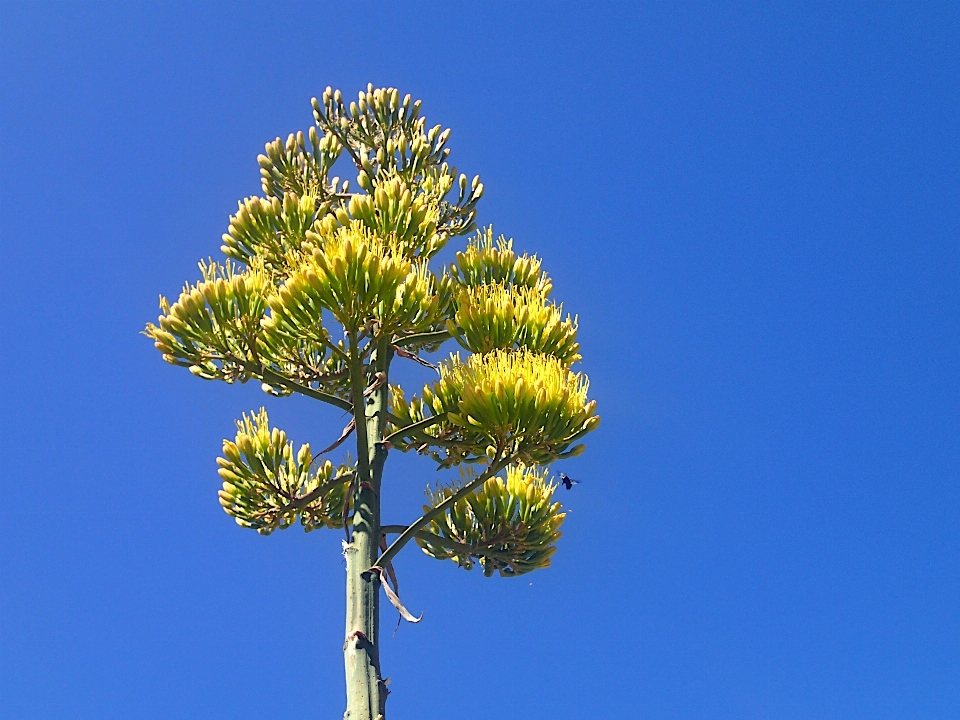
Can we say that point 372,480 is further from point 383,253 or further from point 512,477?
point 383,253

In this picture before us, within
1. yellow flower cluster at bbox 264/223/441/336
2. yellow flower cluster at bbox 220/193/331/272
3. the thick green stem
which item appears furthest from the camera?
yellow flower cluster at bbox 220/193/331/272

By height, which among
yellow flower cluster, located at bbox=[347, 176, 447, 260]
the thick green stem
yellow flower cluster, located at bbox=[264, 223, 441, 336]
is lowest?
the thick green stem

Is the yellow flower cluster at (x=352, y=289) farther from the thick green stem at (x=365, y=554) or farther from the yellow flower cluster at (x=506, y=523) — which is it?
the yellow flower cluster at (x=506, y=523)

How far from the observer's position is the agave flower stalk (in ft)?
16.5

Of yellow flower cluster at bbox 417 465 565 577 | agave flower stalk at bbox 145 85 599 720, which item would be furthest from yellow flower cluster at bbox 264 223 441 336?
yellow flower cluster at bbox 417 465 565 577

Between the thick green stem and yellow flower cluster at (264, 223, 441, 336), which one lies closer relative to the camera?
the thick green stem

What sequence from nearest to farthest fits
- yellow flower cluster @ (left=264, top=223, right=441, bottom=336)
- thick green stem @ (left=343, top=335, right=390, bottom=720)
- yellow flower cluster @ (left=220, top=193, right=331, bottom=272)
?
thick green stem @ (left=343, top=335, right=390, bottom=720) → yellow flower cluster @ (left=264, top=223, right=441, bottom=336) → yellow flower cluster @ (left=220, top=193, right=331, bottom=272)

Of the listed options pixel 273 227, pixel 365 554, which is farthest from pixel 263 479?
pixel 273 227

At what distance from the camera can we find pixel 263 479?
5.79 metres

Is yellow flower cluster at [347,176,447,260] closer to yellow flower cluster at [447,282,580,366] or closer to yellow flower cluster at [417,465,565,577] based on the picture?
yellow flower cluster at [447,282,580,366]

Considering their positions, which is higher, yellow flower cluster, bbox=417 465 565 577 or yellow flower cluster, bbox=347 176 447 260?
yellow flower cluster, bbox=347 176 447 260

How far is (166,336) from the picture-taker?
17.9 ft

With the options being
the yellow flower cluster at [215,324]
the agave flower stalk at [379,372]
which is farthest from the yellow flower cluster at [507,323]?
the yellow flower cluster at [215,324]

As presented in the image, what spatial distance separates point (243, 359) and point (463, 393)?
4.68ft
